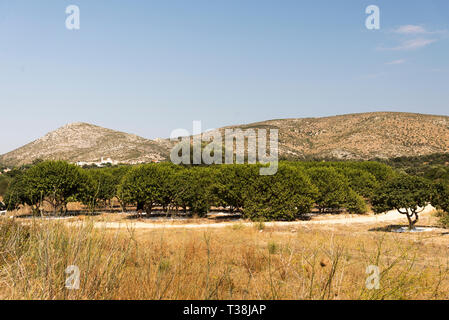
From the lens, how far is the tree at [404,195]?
26.0 meters

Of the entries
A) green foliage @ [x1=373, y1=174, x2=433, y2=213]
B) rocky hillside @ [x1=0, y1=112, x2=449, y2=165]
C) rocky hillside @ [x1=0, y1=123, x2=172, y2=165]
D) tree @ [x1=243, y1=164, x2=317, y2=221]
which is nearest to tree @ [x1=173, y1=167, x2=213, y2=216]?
tree @ [x1=243, y1=164, x2=317, y2=221]

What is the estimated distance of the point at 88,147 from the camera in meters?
140

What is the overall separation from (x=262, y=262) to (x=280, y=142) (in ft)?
375

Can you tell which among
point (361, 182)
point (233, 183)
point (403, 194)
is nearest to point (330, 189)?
point (361, 182)

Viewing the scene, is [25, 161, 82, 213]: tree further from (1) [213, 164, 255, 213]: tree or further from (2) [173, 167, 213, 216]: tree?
(1) [213, 164, 255, 213]: tree

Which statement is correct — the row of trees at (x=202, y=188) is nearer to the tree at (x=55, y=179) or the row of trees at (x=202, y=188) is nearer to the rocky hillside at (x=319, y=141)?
the tree at (x=55, y=179)

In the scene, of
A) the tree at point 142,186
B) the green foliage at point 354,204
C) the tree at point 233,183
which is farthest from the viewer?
the green foliage at point 354,204

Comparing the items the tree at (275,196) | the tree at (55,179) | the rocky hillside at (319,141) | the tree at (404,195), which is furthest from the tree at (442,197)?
the rocky hillside at (319,141)

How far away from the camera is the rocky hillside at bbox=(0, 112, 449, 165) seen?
343 ft

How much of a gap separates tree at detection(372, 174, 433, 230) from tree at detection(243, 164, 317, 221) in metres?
8.68

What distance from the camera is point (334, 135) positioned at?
406 ft

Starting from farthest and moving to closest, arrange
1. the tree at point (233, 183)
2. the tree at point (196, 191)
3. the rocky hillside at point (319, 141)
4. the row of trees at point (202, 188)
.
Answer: the rocky hillside at point (319, 141) → the tree at point (196, 191) → the tree at point (233, 183) → the row of trees at point (202, 188)

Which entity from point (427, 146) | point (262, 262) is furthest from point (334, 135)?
point (262, 262)
